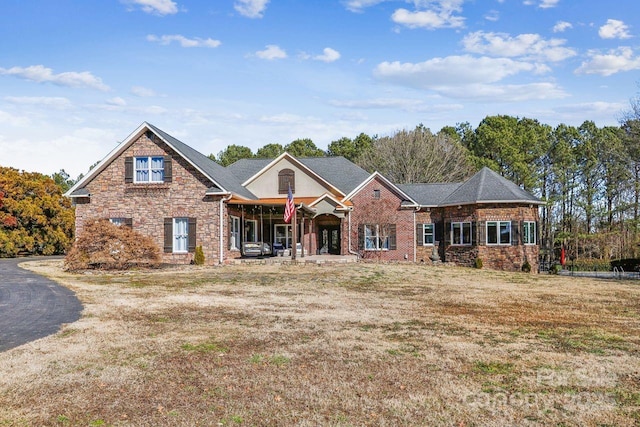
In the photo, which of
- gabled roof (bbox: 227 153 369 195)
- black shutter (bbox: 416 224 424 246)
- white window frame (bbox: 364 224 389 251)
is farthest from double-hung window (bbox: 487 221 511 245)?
gabled roof (bbox: 227 153 369 195)

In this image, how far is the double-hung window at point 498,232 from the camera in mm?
27375

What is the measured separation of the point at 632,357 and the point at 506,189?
21.3 m

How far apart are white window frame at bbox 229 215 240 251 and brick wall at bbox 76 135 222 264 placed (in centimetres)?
148

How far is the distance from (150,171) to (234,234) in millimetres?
5069

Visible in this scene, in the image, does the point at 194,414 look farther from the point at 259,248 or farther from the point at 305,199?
the point at 305,199

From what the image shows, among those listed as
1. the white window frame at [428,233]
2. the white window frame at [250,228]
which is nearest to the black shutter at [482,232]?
the white window frame at [428,233]

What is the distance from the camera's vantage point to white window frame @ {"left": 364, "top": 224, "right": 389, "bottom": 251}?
29.6 metres

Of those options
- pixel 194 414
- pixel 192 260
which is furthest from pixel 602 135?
pixel 194 414

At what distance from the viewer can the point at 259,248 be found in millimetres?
27188

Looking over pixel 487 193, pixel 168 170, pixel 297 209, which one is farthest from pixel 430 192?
pixel 168 170

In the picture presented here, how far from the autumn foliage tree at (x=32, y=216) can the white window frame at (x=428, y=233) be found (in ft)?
78.4

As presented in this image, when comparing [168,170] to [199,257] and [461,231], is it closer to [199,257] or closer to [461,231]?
[199,257]

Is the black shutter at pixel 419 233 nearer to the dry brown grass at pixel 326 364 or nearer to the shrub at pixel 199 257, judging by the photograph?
the shrub at pixel 199 257

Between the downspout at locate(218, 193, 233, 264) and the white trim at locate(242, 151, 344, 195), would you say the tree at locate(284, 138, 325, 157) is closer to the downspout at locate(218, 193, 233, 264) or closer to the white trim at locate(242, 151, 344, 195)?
the white trim at locate(242, 151, 344, 195)
